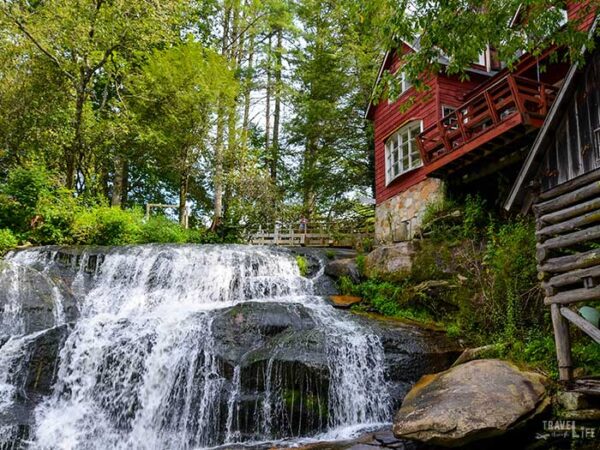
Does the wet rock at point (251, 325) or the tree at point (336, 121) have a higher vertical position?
the tree at point (336, 121)

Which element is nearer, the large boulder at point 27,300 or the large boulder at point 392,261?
the large boulder at point 27,300

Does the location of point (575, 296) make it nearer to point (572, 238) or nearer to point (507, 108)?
point (572, 238)

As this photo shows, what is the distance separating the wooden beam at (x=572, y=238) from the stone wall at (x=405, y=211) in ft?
23.6

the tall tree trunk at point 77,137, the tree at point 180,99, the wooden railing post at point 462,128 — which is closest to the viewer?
the wooden railing post at point 462,128

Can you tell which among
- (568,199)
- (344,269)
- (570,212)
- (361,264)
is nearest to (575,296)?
(570,212)

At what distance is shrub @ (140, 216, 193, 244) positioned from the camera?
17.4 metres

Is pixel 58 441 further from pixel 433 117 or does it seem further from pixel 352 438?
pixel 433 117

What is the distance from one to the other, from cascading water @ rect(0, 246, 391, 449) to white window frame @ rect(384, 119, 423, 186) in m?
7.40

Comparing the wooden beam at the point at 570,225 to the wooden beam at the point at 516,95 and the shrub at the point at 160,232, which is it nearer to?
the wooden beam at the point at 516,95

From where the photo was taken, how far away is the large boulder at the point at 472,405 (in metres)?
5.68

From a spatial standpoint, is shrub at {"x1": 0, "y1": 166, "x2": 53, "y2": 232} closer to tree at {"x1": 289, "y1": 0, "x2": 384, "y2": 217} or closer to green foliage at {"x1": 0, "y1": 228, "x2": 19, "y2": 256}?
green foliage at {"x1": 0, "y1": 228, "x2": 19, "y2": 256}

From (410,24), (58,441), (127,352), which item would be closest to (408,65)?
(410,24)

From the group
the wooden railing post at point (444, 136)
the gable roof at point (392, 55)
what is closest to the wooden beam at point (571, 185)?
the wooden railing post at point (444, 136)

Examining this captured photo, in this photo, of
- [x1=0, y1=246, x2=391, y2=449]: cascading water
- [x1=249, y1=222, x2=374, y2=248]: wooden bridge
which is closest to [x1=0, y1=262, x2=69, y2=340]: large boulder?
[x1=0, y1=246, x2=391, y2=449]: cascading water
